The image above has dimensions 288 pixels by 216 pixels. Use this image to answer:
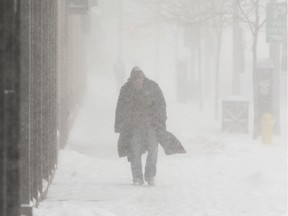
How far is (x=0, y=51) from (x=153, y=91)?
7102mm

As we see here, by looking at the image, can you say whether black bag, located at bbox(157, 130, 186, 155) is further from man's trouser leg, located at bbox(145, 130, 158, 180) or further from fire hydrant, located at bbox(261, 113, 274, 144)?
fire hydrant, located at bbox(261, 113, 274, 144)

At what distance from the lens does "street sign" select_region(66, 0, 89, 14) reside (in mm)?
15077

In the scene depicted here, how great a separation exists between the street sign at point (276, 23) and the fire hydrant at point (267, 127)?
195 cm

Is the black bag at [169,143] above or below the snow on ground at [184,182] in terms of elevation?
above

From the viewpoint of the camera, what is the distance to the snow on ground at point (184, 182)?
28.8 feet

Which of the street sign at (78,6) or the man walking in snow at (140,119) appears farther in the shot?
the street sign at (78,6)

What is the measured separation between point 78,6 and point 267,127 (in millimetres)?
4957

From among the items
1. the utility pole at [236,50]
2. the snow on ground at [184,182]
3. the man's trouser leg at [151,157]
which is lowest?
the snow on ground at [184,182]

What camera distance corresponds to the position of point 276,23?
16.9 metres

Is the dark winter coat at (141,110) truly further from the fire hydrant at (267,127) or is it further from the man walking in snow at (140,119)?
the fire hydrant at (267,127)

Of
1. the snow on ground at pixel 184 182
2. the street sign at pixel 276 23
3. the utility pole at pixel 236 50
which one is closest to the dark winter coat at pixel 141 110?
the snow on ground at pixel 184 182

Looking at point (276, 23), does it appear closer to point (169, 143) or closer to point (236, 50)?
point (169, 143)

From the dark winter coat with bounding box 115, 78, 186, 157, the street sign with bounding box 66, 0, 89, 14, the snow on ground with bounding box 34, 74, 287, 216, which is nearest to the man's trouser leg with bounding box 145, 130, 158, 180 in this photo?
the dark winter coat with bounding box 115, 78, 186, 157

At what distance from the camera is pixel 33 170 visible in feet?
25.8
